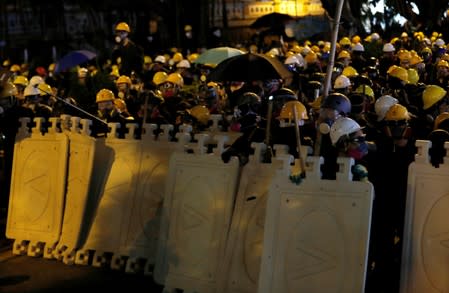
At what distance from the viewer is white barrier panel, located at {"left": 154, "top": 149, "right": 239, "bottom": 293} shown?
6879 mm

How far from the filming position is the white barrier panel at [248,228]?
6.59m

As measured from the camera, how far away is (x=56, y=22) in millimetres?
36250

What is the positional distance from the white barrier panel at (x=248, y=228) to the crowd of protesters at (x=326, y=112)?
7.2 inches

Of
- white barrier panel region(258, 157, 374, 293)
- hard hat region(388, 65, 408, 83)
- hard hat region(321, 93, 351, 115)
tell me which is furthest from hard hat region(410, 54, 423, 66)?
white barrier panel region(258, 157, 374, 293)

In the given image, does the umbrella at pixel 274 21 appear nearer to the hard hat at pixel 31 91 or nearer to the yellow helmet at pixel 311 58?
the yellow helmet at pixel 311 58

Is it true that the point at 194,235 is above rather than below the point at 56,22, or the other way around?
below

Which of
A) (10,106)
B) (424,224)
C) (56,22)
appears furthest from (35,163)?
(56,22)

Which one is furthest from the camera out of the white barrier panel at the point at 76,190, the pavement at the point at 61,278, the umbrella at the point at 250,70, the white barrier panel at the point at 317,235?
the umbrella at the point at 250,70

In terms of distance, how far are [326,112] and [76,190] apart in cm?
304

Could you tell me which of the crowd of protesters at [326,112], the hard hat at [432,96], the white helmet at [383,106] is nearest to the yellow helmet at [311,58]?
the crowd of protesters at [326,112]

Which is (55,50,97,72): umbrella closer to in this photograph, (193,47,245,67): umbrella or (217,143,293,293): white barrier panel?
(193,47,245,67): umbrella

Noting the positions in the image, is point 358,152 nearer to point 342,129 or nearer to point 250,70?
point 342,129

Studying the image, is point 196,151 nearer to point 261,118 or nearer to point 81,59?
point 261,118

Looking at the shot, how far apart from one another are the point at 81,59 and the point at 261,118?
756cm
